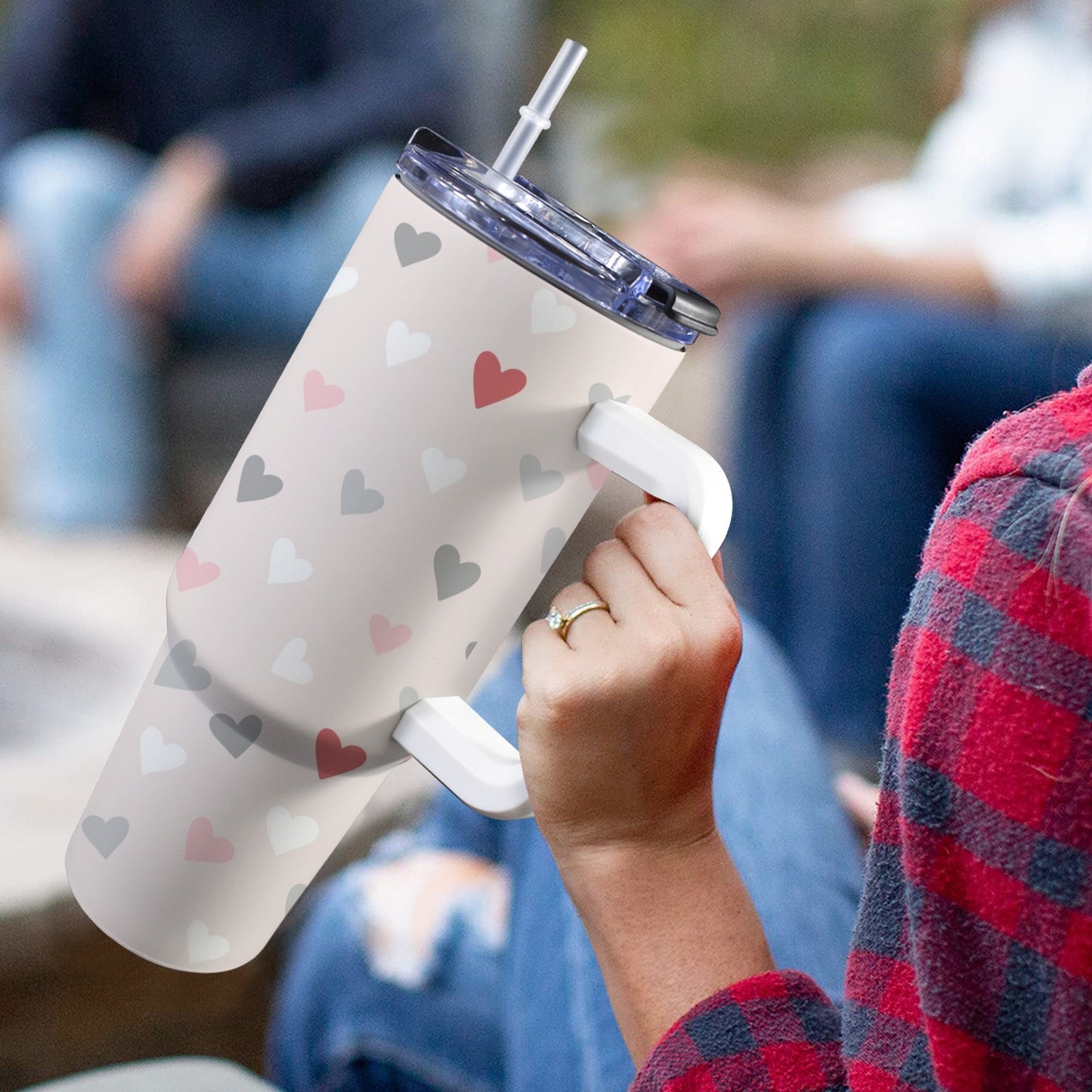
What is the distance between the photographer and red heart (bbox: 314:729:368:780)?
439mm

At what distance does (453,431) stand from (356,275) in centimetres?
6

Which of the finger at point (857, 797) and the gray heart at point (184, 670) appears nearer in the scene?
the gray heart at point (184, 670)

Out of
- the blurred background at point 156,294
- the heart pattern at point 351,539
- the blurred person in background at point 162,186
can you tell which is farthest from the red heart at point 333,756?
the blurred person in background at point 162,186

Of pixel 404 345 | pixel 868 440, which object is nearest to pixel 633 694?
pixel 404 345

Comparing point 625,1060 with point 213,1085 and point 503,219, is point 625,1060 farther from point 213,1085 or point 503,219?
point 503,219

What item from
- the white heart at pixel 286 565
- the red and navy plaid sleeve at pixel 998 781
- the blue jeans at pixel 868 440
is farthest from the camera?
the blue jeans at pixel 868 440

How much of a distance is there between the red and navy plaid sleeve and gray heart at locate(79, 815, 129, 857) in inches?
10.3

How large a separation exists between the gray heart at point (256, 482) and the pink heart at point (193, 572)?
3 cm

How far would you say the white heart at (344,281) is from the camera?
16.2 inches

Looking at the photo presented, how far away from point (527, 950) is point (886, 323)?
0.93 metres

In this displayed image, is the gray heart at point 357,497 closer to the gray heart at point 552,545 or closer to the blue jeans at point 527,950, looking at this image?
the gray heart at point 552,545

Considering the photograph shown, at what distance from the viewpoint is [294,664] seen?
422mm

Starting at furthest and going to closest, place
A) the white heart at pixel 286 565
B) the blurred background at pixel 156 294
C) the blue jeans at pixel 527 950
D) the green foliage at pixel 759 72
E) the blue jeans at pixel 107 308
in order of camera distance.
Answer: the green foliage at pixel 759 72
the blue jeans at pixel 107 308
the blurred background at pixel 156 294
the blue jeans at pixel 527 950
the white heart at pixel 286 565

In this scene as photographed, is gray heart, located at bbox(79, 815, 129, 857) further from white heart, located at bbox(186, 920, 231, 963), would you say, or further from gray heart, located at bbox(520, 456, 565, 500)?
gray heart, located at bbox(520, 456, 565, 500)
